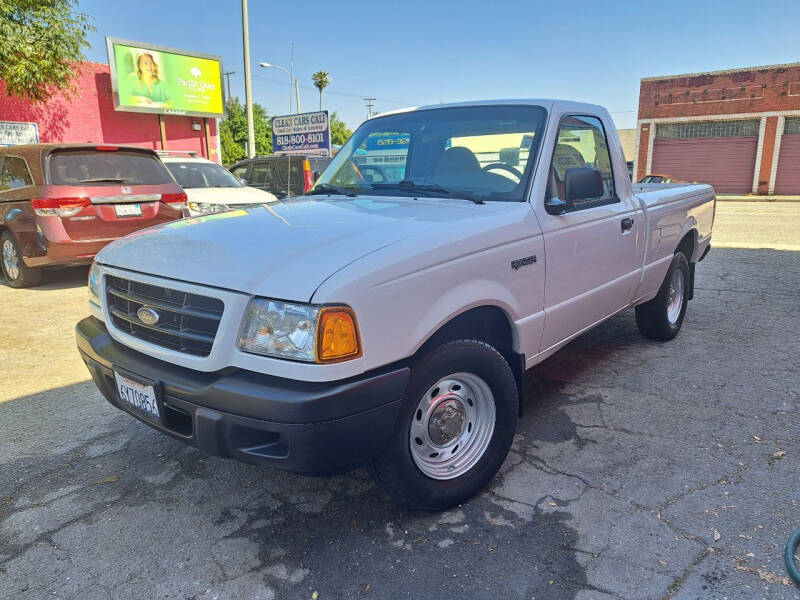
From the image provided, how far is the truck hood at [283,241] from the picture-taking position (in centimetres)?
Answer: 210

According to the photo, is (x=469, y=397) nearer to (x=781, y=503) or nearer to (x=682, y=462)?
(x=682, y=462)

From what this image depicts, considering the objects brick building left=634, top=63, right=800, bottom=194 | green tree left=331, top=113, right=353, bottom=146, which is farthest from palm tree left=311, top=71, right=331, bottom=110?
brick building left=634, top=63, right=800, bottom=194

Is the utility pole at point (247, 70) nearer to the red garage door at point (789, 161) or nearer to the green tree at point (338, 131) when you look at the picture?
the red garage door at point (789, 161)

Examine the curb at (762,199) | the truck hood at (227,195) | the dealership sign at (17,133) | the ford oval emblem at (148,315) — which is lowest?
the curb at (762,199)

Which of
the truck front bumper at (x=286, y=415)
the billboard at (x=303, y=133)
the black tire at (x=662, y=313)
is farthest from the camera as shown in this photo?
the billboard at (x=303, y=133)

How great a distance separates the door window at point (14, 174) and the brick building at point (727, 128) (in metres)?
31.0

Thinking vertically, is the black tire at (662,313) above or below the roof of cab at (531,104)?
below

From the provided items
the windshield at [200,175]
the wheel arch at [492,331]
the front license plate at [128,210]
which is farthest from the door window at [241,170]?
the wheel arch at [492,331]

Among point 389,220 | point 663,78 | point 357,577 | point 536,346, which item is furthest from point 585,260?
point 663,78

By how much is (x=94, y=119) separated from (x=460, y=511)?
19.7 m

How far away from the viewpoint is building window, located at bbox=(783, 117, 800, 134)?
2762 centimetres

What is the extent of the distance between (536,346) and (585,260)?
664mm

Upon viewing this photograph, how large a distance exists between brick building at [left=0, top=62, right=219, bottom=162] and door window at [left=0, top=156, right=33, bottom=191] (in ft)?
34.6

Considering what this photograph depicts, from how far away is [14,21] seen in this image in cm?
1213
